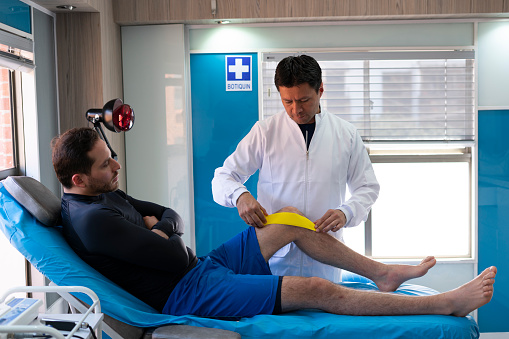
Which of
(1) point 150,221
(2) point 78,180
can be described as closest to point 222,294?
(1) point 150,221

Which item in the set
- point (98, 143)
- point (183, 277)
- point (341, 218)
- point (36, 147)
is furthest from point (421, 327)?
point (36, 147)

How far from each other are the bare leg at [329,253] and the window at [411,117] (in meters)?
1.41

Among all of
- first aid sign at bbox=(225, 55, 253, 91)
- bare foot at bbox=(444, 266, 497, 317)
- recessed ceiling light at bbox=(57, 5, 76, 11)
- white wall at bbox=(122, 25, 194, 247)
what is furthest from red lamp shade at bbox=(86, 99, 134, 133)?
bare foot at bbox=(444, 266, 497, 317)

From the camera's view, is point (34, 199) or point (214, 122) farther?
point (214, 122)

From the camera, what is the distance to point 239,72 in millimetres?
3641

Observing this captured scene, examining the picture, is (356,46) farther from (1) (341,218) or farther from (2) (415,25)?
(1) (341,218)

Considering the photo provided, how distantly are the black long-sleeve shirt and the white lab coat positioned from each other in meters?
0.47

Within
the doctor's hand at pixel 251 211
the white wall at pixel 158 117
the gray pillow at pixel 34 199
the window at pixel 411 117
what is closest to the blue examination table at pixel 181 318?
the gray pillow at pixel 34 199

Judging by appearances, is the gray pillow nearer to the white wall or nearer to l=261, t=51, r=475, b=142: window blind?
the white wall

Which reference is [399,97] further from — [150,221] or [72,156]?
[72,156]

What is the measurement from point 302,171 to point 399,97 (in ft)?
4.61

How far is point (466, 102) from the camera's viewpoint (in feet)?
12.0

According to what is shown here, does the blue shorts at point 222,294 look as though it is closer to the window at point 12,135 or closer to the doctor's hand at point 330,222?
the doctor's hand at point 330,222

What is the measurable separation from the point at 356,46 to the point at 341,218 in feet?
5.43
